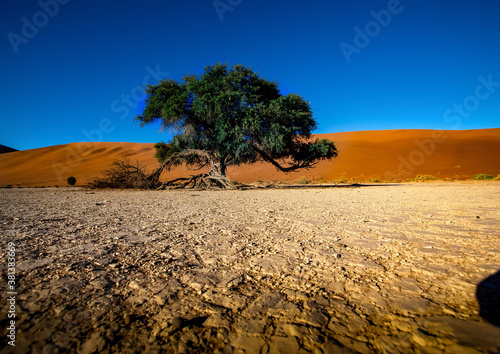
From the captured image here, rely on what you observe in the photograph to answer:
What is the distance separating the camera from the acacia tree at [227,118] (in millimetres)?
12677

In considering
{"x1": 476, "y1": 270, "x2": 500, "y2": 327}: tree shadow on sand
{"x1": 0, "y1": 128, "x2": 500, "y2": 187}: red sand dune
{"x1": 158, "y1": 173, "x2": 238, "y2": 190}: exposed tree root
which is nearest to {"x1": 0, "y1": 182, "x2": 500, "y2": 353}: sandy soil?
{"x1": 476, "y1": 270, "x2": 500, "y2": 327}: tree shadow on sand

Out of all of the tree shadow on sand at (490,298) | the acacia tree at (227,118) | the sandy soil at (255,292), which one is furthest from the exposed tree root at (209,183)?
the tree shadow on sand at (490,298)

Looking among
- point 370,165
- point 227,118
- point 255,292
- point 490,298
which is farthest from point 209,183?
point 370,165

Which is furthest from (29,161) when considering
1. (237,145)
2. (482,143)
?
(482,143)

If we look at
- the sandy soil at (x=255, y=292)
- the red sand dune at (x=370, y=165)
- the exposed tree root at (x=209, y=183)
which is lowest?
the sandy soil at (x=255, y=292)

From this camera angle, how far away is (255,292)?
1.50 metres

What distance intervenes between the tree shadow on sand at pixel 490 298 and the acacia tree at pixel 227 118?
35.9 feet

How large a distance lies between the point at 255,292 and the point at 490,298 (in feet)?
4.57

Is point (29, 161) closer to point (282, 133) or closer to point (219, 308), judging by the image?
point (282, 133)

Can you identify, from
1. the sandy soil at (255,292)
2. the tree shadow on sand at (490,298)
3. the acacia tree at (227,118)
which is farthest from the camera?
the acacia tree at (227,118)

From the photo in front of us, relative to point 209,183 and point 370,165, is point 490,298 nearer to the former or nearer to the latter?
point 209,183

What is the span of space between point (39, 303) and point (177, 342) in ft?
2.89

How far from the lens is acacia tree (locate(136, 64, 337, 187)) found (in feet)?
41.6

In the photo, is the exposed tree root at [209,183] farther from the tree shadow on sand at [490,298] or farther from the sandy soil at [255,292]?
the tree shadow on sand at [490,298]
